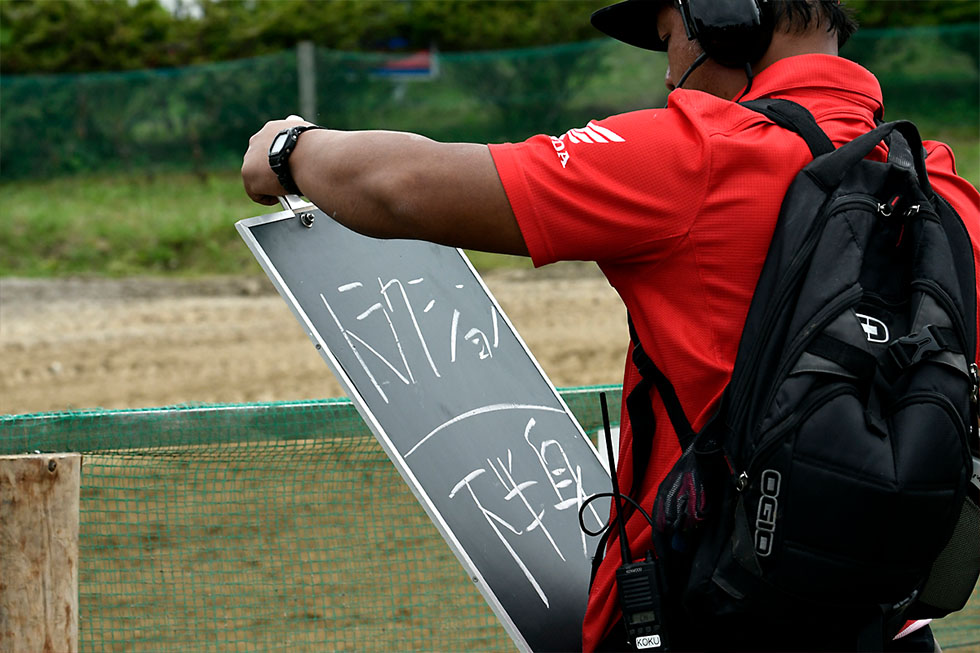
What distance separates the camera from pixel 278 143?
5.88ft

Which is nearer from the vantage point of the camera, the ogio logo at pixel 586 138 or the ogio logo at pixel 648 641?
the ogio logo at pixel 586 138

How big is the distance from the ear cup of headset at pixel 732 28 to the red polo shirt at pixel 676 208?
21cm

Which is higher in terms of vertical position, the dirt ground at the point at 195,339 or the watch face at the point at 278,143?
the watch face at the point at 278,143

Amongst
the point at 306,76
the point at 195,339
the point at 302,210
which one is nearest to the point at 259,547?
the point at 302,210

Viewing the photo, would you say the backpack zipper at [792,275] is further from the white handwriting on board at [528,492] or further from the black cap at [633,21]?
the white handwriting on board at [528,492]

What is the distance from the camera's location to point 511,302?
9.75 meters

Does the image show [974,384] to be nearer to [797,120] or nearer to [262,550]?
[797,120]

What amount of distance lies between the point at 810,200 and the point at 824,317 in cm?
17

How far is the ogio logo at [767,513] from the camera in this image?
149 centimetres

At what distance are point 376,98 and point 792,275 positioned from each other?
41.2 ft

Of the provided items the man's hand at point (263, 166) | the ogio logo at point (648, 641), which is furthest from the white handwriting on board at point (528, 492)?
the man's hand at point (263, 166)

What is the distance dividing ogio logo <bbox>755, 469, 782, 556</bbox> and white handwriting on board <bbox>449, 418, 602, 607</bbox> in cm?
81

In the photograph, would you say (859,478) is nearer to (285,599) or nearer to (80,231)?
(285,599)

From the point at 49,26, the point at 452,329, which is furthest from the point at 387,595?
the point at 49,26
